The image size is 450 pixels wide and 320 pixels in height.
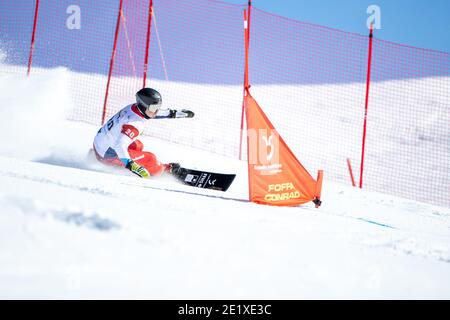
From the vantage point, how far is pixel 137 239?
2.22 metres

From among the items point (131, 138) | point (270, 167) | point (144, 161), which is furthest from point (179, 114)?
point (270, 167)

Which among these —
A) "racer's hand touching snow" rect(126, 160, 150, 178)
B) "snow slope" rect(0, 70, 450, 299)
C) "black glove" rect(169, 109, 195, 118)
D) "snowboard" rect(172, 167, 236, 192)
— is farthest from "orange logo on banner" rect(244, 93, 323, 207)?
"black glove" rect(169, 109, 195, 118)

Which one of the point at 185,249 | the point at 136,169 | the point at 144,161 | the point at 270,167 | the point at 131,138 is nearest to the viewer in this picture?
the point at 185,249

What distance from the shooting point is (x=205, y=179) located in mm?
5559

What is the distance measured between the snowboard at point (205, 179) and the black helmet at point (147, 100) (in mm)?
972

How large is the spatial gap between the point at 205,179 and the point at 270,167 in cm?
149

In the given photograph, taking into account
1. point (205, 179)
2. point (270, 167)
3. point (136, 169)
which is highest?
point (270, 167)

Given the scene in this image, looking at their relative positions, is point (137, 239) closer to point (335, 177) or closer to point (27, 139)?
point (27, 139)

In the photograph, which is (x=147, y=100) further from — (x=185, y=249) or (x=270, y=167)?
(x=185, y=249)

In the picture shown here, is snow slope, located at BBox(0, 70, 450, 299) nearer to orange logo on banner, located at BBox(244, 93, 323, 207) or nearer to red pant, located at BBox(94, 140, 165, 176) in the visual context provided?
orange logo on banner, located at BBox(244, 93, 323, 207)

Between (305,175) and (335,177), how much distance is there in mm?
5415
